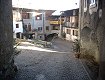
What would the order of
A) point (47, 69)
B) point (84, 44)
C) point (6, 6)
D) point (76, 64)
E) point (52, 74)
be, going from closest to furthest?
point (6, 6), point (52, 74), point (47, 69), point (76, 64), point (84, 44)

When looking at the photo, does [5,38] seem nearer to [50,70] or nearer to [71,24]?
[50,70]

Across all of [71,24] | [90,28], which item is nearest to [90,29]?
[90,28]

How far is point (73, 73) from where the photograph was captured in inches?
650

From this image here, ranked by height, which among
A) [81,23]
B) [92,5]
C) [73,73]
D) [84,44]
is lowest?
[73,73]

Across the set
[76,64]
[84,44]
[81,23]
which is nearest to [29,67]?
[76,64]

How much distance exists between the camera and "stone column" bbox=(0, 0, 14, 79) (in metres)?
13.2

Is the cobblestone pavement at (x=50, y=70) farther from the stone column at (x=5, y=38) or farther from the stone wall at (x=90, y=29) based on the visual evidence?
the stone wall at (x=90, y=29)

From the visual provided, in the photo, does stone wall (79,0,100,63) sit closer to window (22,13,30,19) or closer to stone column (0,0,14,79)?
stone column (0,0,14,79)

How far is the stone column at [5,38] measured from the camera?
43.2 feet

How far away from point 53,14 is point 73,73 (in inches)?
1450

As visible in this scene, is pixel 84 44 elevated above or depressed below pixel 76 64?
above

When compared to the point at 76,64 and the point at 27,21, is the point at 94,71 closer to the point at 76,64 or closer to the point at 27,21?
the point at 76,64

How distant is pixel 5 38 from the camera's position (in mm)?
13836

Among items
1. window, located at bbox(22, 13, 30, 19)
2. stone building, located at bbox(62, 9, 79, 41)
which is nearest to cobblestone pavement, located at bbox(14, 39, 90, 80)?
stone building, located at bbox(62, 9, 79, 41)
